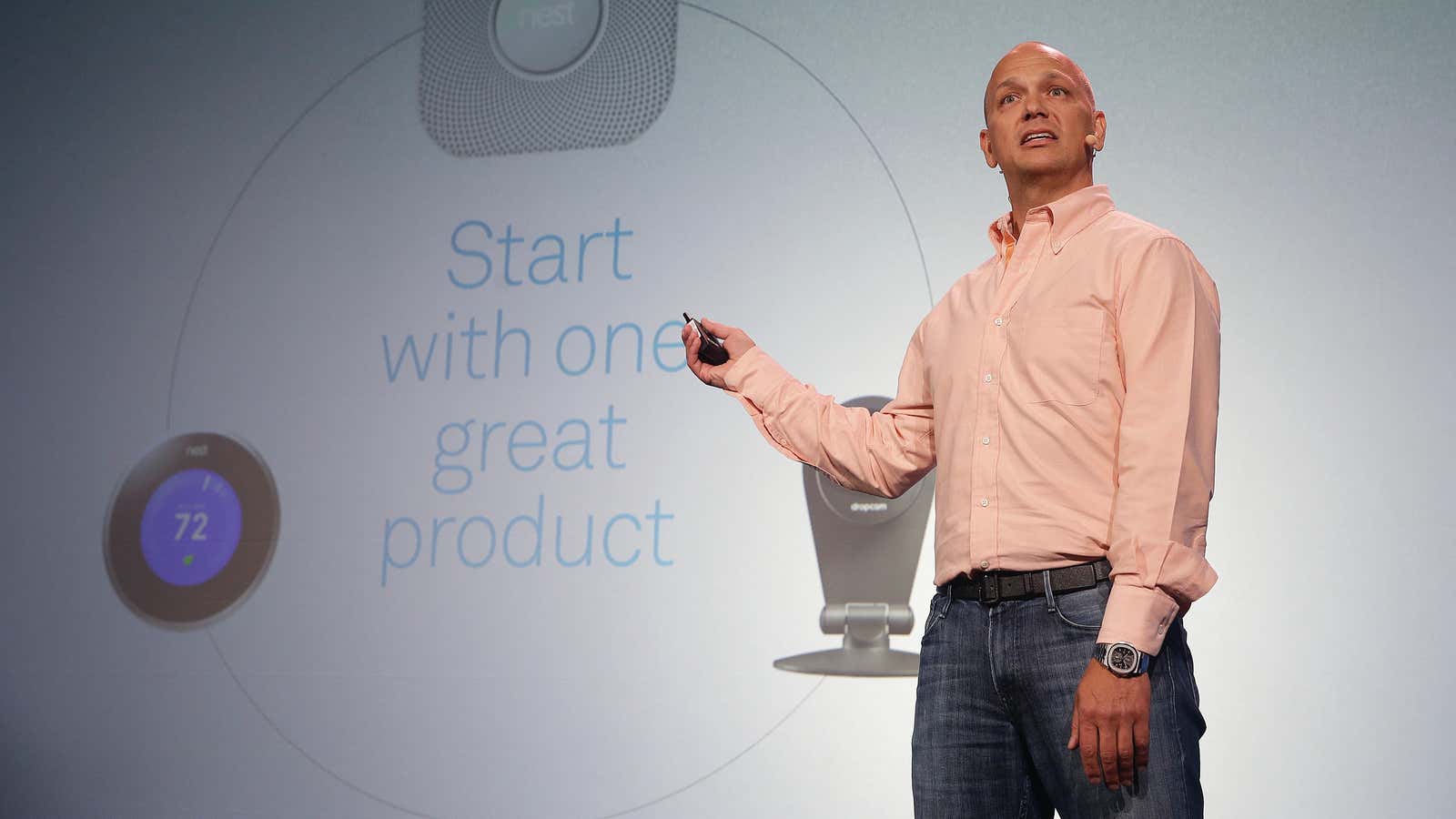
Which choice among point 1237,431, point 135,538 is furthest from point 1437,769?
point 135,538

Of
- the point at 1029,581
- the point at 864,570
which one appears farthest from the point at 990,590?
the point at 864,570

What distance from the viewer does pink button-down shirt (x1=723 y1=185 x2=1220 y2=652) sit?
3.39 ft

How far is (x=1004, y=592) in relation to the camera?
110cm

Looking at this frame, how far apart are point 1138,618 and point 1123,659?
0.11 ft

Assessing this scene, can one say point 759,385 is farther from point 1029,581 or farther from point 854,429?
point 1029,581

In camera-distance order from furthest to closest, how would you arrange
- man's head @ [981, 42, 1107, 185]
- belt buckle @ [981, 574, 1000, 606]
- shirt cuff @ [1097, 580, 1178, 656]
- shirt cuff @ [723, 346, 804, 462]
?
shirt cuff @ [723, 346, 804, 462], man's head @ [981, 42, 1107, 185], belt buckle @ [981, 574, 1000, 606], shirt cuff @ [1097, 580, 1178, 656]

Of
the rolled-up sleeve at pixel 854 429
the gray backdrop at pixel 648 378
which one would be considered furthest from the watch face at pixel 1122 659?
the gray backdrop at pixel 648 378

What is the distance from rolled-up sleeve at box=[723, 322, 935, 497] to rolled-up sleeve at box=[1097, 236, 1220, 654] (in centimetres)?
26

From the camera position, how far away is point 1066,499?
1.10m

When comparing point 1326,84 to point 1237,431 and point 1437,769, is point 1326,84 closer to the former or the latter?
point 1237,431

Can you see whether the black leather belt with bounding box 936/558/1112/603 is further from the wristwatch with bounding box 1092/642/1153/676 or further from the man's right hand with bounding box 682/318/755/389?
the man's right hand with bounding box 682/318/755/389

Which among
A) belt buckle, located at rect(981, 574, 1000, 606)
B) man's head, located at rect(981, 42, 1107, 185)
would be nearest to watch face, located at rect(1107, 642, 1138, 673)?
belt buckle, located at rect(981, 574, 1000, 606)

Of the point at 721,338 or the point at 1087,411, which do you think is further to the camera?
the point at 721,338

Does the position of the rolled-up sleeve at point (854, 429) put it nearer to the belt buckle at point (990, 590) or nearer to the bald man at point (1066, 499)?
the bald man at point (1066, 499)
